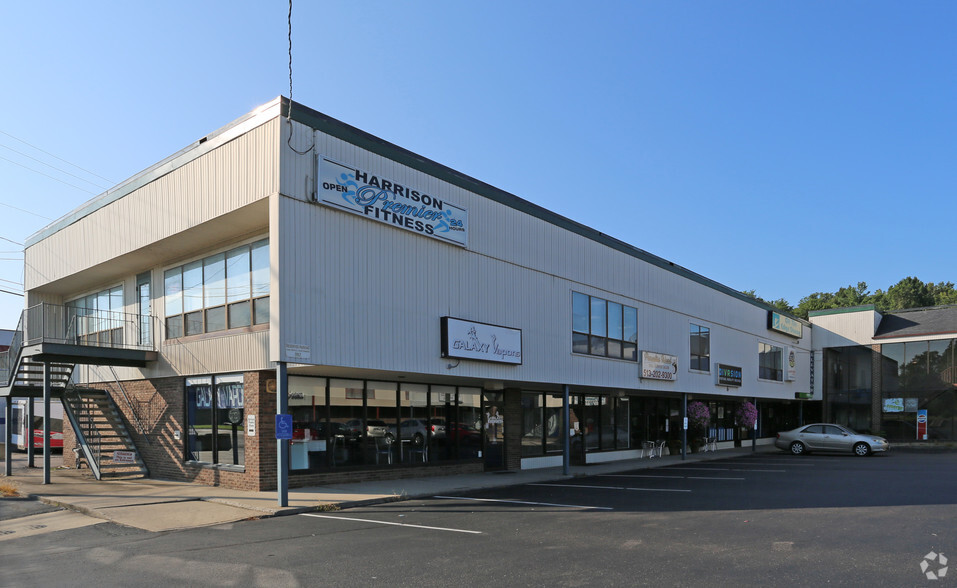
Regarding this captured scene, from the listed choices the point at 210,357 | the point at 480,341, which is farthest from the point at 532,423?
the point at 210,357

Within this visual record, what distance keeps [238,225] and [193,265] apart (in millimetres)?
3041

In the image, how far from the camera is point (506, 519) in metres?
12.2

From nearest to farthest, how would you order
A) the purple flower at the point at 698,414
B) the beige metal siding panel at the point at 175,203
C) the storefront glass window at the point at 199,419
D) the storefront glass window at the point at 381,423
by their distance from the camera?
1. the beige metal siding panel at the point at 175,203
2. the storefront glass window at the point at 199,419
3. the storefront glass window at the point at 381,423
4. the purple flower at the point at 698,414

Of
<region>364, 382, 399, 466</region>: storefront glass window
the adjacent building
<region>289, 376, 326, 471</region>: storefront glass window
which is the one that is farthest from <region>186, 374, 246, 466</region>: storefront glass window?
the adjacent building

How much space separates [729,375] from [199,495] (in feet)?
78.5

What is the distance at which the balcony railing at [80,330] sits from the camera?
2009cm

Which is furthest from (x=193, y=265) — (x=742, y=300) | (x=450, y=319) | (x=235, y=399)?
(x=742, y=300)

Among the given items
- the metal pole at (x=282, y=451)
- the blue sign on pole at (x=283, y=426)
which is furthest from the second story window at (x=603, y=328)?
the blue sign on pole at (x=283, y=426)

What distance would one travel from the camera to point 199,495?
50.0 feet

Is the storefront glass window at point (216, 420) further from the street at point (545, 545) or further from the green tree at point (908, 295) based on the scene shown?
the green tree at point (908, 295)

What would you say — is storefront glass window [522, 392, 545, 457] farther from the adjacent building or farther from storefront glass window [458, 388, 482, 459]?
the adjacent building

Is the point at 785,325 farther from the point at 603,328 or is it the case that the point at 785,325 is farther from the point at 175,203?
the point at 175,203

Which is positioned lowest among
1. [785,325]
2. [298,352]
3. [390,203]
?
[298,352]

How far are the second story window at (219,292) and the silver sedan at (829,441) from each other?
86.8 ft
